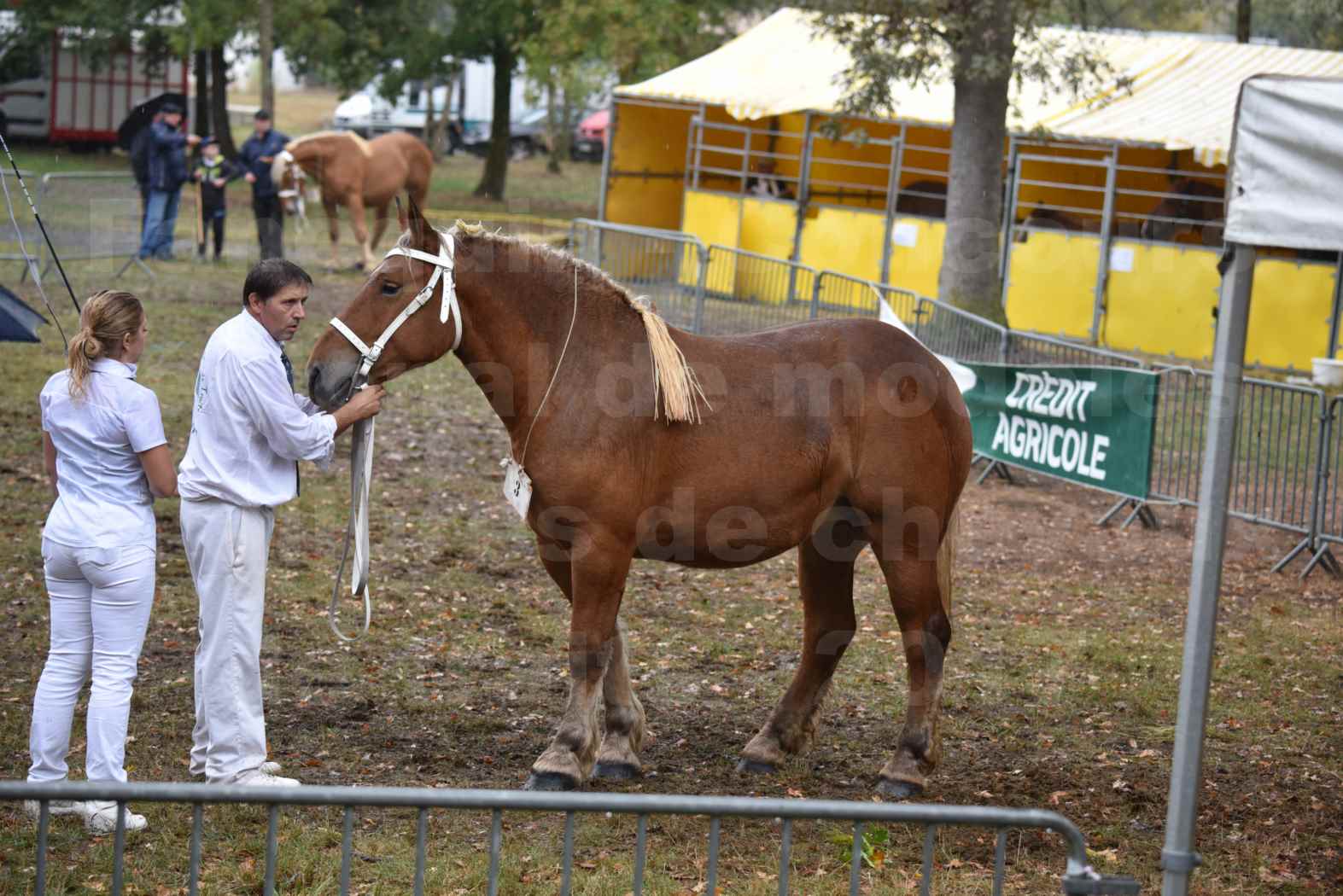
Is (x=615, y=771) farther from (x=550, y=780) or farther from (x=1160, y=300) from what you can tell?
(x=1160, y=300)

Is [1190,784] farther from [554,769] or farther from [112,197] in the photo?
[112,197]

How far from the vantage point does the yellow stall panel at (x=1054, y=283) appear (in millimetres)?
18188

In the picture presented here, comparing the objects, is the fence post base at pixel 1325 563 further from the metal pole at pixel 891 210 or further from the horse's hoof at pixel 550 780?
the metal pole at pixel 891 210

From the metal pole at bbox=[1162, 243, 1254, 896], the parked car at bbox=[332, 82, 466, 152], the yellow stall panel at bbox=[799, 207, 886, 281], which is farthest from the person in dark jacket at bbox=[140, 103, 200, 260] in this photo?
the parked car at bbox=[332, 82, 466, 152]

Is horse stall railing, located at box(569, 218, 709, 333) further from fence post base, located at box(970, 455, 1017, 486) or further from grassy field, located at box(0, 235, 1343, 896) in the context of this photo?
grassy field, located at box(0, 235, 1343, 896)

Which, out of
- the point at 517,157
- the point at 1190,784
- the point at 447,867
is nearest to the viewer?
the point at 1190,784

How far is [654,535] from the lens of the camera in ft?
17.5

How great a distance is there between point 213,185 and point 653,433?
1541 centimetres

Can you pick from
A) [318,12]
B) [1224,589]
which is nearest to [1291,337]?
[1224,589]

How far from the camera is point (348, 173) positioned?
19516mm

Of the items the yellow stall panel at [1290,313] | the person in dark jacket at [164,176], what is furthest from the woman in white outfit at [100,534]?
the person in dark jacket at [164,176]

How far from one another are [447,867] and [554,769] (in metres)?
0.70

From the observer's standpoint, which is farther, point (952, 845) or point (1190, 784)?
point (952, 845)

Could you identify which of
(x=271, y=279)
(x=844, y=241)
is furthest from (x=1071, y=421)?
(x=844, y=241)
